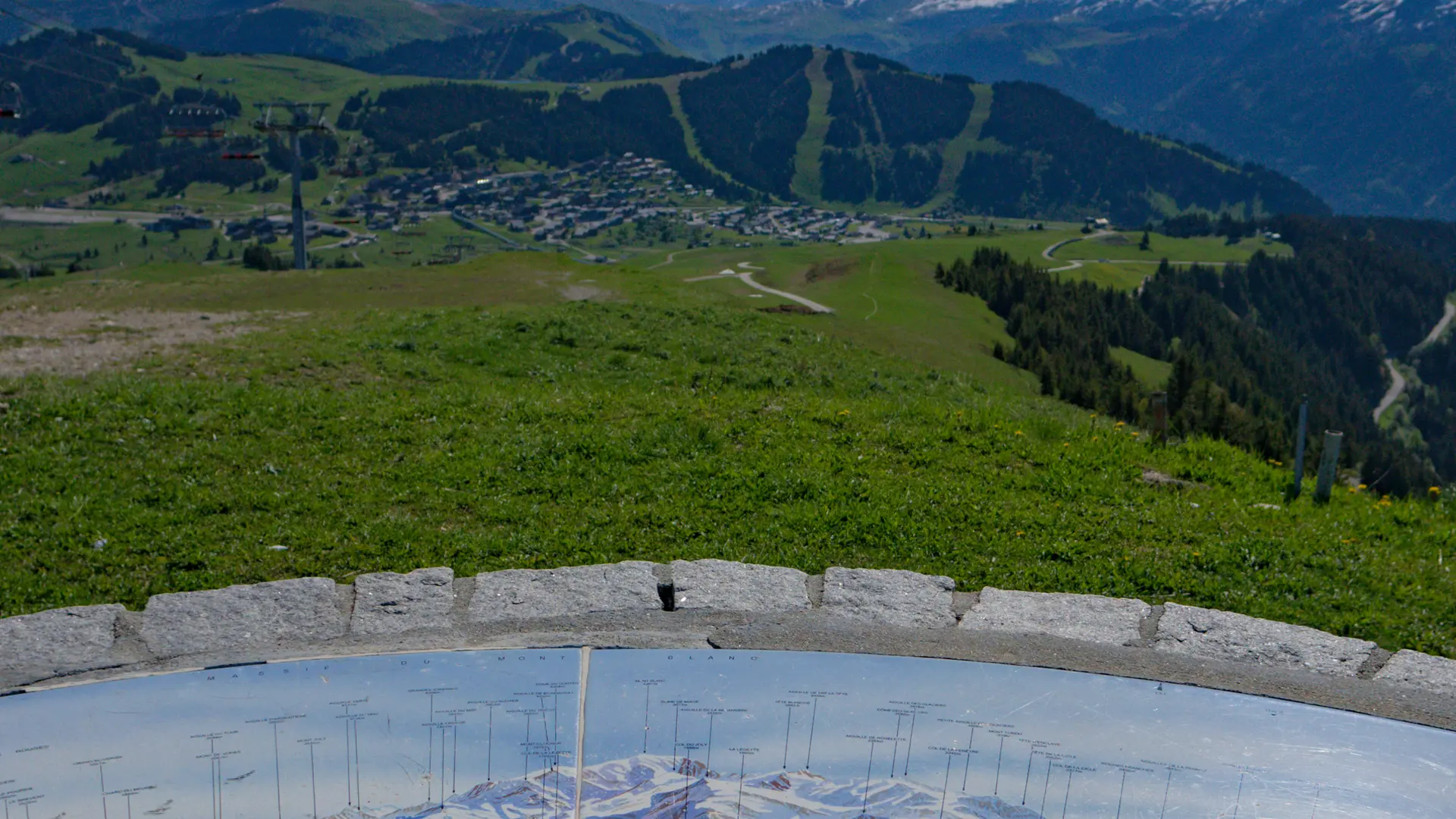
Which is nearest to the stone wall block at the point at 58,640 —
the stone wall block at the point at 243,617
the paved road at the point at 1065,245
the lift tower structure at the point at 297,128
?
the stone wall block at the point at 243,617

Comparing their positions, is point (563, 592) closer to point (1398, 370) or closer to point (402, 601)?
point (402, 601)

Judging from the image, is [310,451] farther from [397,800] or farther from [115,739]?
[397,800]

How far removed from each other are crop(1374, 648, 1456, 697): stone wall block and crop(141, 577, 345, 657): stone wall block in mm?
5668

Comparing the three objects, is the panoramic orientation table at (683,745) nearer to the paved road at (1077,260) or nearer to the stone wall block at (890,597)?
the stone wall block at (890,597)

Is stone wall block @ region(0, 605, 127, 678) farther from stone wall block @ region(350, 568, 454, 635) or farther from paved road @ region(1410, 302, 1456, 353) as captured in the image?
paved road @ region(1410, 302, 1456, 353)

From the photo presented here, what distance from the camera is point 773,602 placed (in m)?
6.55

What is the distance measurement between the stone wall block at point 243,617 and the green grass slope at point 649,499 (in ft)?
1.69

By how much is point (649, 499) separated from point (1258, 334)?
146 meters

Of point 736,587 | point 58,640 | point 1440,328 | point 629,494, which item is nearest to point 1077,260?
point 1440,328

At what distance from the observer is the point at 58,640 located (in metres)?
6.00

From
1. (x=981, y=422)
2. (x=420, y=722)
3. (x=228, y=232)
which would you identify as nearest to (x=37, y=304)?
(x=981, y=422)

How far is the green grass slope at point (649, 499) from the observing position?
23.8 feet

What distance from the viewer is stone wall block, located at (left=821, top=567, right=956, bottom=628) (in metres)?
6.43

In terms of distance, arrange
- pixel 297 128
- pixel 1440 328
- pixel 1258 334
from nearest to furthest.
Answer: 1. pixel 297 128
2. pixel 1258 334
3. pixel 1440 328
